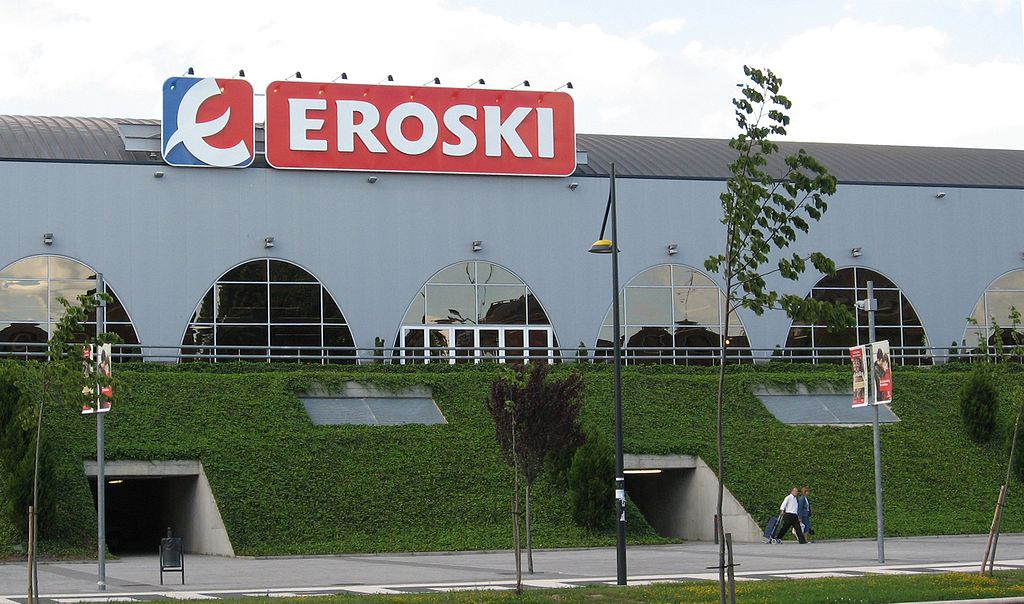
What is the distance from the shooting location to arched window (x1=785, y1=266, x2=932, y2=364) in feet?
145

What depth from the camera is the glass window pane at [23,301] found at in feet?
125

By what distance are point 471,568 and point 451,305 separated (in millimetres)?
19326

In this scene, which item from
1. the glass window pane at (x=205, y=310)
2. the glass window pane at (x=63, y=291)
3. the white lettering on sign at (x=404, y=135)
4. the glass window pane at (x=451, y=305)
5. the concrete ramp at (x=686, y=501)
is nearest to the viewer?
the concrete ramp at (x=686, y=501)

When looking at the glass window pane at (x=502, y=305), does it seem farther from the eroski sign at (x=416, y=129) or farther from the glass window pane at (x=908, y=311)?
the glass window pane at (x=908, y=311)

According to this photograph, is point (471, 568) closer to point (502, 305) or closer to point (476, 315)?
point (476, 315)

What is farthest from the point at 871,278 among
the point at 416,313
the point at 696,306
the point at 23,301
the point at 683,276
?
the point at 23,301

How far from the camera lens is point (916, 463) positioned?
32250mm

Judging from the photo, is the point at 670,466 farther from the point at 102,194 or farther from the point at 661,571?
the point at 102,194

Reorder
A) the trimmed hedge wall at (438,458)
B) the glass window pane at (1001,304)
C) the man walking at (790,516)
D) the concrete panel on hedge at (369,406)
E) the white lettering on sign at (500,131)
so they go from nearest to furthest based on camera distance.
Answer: the trimmed hedge wall at (438,458) → the man walking at (790,516) → the concrete panel on hedge at (369,406) → the white lettering on sign at (500,131) → the glass window pane at (1001,304)

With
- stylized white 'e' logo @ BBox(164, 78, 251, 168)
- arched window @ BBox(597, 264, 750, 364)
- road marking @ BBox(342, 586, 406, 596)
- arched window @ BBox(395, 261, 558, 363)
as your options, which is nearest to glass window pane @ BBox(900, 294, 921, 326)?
arched window @ BBox(597, 264, 750, 364)

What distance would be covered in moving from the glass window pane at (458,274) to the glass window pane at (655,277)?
505 centimetres

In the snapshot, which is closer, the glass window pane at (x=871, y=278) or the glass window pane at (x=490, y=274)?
the glass window pane at (x=490, y=274)

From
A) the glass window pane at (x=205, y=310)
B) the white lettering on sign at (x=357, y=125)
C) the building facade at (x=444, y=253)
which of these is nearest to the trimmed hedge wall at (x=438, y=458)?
the glass window pane at (x=205, y=310)

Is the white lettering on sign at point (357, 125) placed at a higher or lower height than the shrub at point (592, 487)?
higher
